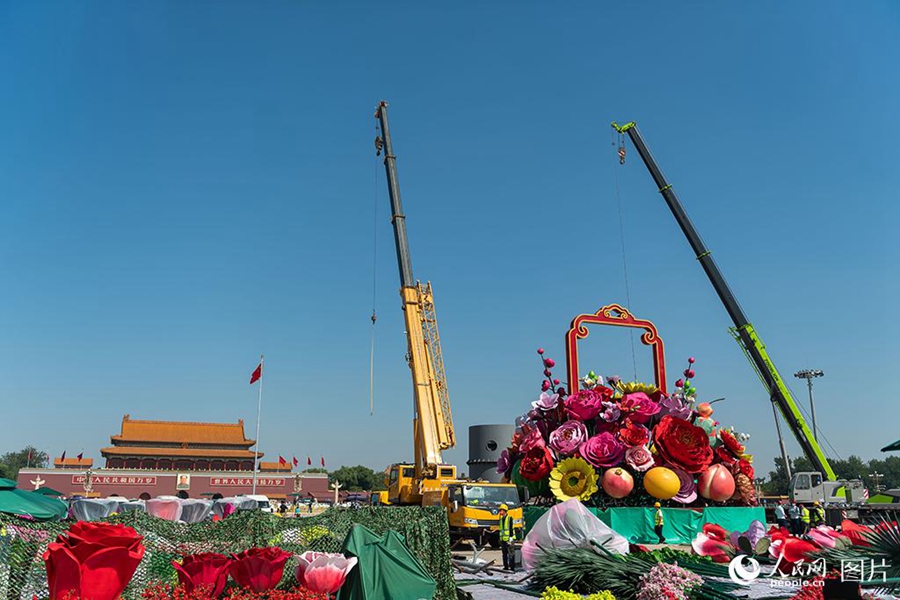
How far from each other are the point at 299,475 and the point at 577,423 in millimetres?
61139

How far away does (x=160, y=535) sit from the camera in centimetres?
668

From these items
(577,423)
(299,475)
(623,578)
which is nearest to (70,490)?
(299,475)

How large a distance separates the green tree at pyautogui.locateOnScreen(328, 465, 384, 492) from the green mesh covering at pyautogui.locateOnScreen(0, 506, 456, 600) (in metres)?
91.4

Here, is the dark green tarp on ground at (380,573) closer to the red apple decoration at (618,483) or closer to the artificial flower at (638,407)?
the red apple decoration at (618,483)

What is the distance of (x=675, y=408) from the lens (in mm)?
15508

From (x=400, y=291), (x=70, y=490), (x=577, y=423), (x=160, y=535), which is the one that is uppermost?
(x=400, y=291)

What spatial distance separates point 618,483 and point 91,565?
12.4 meters

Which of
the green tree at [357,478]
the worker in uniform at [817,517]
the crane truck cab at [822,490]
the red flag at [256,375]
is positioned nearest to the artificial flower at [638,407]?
the worker in uniform at [817,517]

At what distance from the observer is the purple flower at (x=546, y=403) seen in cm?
1605

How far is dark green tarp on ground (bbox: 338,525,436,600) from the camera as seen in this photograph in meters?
6.41

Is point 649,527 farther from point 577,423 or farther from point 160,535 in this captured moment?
point 160,535

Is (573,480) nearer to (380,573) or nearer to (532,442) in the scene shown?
(532,442)

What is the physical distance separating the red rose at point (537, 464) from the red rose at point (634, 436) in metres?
1.73

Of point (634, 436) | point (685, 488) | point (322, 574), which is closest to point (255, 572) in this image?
point (322, 574)
